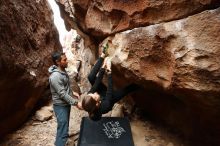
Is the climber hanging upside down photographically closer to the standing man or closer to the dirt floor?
the standing man

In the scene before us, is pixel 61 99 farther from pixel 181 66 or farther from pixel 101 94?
pixel 181 66

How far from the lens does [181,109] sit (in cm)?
662

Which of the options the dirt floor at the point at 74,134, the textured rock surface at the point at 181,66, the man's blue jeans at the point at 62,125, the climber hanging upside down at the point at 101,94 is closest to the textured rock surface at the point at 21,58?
the dirt floor at the point at 74,134

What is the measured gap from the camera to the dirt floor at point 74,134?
676 cm

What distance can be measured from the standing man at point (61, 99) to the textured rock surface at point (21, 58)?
3.61ft

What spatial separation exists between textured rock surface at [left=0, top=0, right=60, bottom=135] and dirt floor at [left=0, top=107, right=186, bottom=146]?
28 centimetres

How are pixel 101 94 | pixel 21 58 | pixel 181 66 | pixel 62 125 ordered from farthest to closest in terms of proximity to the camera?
pixel 21 58
pixel 101 94
pixel 62 125
pixel 181 66

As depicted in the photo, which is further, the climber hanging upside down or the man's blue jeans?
the man's blue jeans

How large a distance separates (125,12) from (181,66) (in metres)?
1.93

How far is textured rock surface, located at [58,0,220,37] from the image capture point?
17.4 feet

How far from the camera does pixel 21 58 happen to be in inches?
276

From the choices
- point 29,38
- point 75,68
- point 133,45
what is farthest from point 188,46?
point 75,68

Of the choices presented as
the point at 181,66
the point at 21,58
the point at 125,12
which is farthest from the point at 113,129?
the point at 21,58

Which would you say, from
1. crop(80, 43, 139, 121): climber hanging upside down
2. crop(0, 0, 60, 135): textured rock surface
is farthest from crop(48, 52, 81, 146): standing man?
crop(0, 0, 60, 135): textured rock surface
